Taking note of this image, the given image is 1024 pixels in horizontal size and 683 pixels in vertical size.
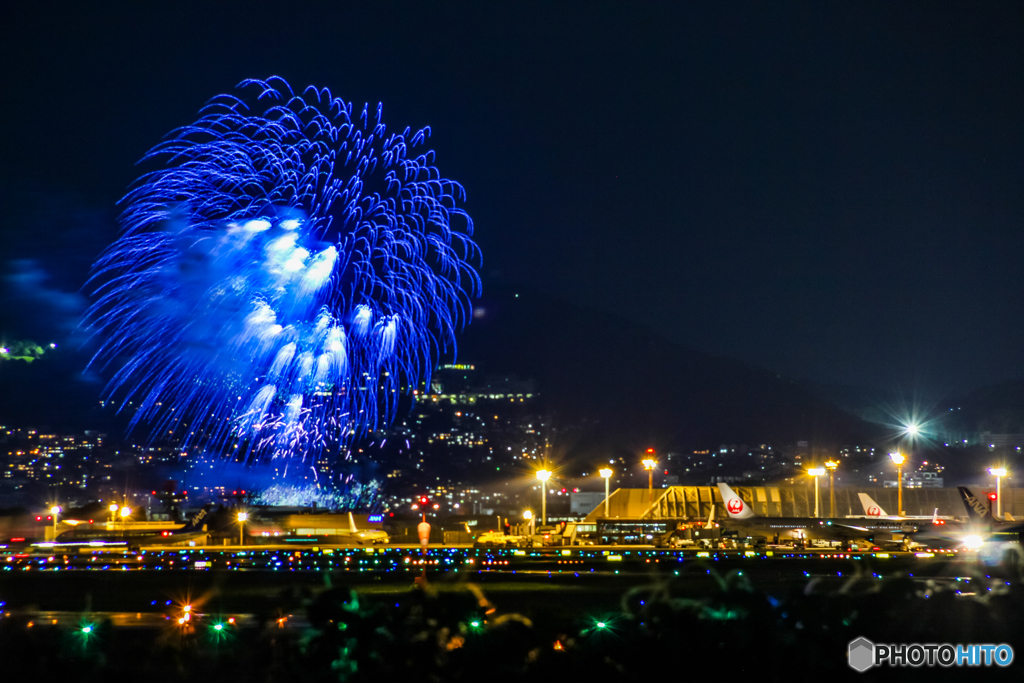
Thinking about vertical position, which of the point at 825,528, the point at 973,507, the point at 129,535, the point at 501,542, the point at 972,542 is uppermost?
the point at 973,507

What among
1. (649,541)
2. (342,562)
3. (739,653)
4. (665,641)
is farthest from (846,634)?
(649,541)

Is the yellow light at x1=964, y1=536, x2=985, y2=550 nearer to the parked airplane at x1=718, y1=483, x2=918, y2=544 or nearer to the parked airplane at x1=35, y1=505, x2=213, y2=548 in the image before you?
the parked airplane at x1=718, y1=483, x2=918, y2=544

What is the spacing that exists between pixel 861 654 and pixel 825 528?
5294cm

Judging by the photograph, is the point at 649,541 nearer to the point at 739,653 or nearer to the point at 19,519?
the point at 739,653

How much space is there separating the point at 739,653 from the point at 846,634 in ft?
4.67

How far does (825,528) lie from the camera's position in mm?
59625

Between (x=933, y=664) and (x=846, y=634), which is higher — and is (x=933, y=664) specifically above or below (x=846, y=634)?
below

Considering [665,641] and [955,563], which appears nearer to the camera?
[665,641]

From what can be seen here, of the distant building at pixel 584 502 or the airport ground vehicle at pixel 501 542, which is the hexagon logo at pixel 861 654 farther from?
the distant building at pixel 584 502

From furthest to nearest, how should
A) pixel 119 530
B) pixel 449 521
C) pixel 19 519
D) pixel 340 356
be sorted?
pixel 449 521
pixel 19 519
pixel 119 530
pixel 340 356

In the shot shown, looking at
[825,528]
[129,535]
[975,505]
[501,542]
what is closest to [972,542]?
[825,528]

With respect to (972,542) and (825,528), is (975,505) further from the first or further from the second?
(972,542)

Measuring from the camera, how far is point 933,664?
11930mm

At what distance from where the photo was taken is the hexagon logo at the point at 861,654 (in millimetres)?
10213
